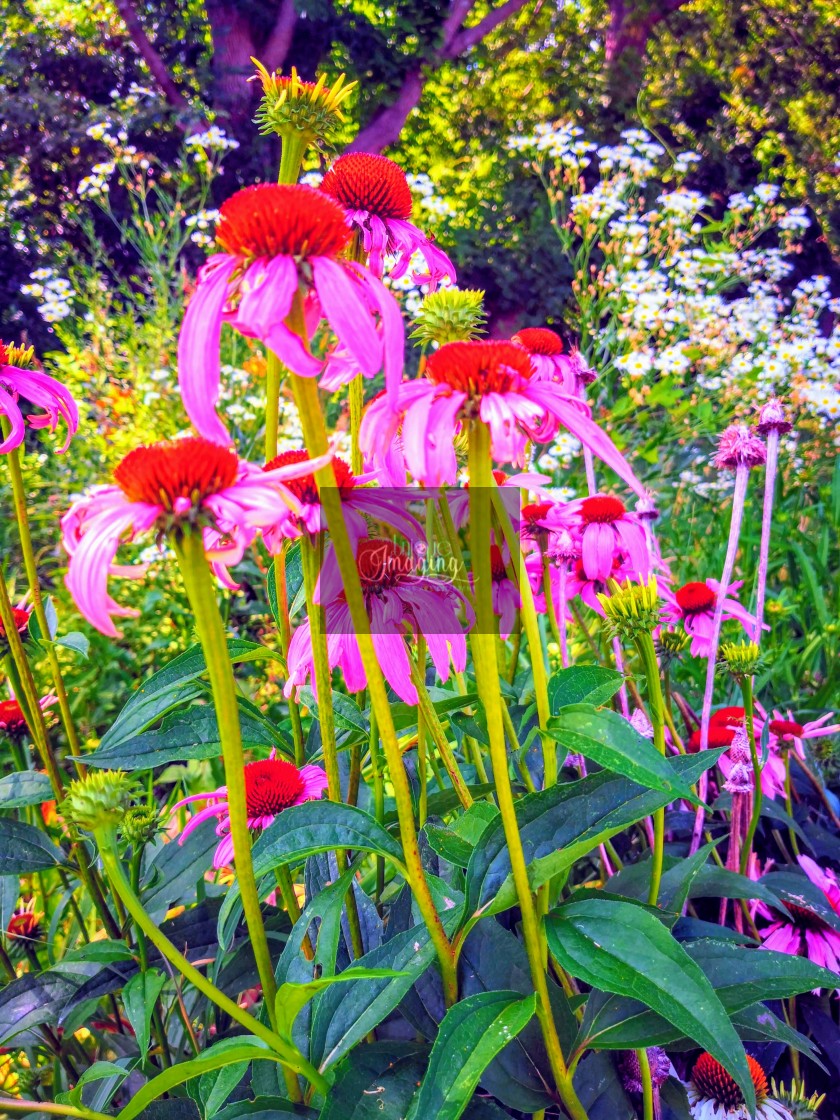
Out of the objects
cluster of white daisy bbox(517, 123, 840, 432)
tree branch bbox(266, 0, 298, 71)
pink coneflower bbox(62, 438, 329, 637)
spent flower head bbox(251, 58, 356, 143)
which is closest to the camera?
pink coneflower bbox(62, 438, 329, 637)

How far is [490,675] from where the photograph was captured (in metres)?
0.53

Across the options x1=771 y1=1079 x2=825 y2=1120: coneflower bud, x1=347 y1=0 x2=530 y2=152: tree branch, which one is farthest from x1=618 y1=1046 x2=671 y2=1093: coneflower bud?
x1=347 y1=0 x2=530 y2=152: tree branch

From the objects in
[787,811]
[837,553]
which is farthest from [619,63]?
[787,811]

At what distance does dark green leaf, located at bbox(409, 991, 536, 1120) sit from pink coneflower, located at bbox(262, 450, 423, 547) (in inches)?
12.7

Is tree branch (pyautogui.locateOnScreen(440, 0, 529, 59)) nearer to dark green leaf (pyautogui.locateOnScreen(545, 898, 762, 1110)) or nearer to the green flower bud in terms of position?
the green flower bud

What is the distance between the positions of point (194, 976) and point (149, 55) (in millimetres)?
6575

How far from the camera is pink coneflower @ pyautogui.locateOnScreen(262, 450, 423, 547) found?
0.57m

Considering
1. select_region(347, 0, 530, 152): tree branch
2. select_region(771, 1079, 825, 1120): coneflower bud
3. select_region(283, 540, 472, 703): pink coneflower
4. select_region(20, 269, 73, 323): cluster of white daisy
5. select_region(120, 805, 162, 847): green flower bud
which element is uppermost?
select_region(347, 0, 530, 152): tree branch

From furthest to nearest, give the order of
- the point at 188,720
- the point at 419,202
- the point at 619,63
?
the point at 619,63 → the point at 419,202 → the point at 188,720

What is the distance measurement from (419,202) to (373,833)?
2945 mm

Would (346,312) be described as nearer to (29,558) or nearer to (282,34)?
(29,558)

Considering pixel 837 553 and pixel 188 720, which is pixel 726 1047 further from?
pixel 837 553

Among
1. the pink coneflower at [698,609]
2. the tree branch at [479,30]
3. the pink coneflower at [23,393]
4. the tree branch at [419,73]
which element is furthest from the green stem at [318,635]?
the tree branch at [479,30]

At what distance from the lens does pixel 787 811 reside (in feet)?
3.44
